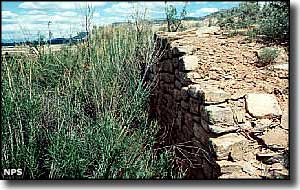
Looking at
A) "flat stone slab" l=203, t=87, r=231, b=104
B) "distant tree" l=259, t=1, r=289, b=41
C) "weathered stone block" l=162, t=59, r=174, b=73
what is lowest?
"flat stone slab" l=203, t=87, r=231, b=104

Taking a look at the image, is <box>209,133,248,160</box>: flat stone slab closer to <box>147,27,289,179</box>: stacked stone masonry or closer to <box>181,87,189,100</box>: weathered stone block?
<box>147,27,289,179</box>: stacked stone masonry

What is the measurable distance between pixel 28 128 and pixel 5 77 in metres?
0.26

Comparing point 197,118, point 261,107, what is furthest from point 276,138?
point 197,118

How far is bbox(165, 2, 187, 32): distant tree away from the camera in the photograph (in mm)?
2531

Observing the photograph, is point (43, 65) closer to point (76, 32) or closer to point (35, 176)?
point (76, 32)

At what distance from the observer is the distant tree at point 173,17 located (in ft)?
8.30

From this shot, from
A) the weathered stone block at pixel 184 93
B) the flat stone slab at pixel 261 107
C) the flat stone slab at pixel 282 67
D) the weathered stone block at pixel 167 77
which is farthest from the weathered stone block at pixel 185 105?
the flat stone slab at pixel 282 67

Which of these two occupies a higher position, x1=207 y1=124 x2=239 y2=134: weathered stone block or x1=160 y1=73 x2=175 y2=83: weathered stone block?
x1=160 y1=73 x2=175 y2=83: weathered stone block

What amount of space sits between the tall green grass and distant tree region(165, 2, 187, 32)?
0.15 meters

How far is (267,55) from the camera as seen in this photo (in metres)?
2.63

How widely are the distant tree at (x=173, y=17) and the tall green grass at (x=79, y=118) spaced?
0.15m

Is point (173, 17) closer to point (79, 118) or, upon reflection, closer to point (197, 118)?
point (197, 118)

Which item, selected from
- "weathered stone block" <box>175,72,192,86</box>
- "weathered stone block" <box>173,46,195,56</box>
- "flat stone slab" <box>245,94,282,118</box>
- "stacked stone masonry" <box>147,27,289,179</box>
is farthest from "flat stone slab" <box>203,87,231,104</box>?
"weathered stone block" <box>173,46,195,56</box>

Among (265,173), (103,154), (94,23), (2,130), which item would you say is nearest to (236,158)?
(265,173)
